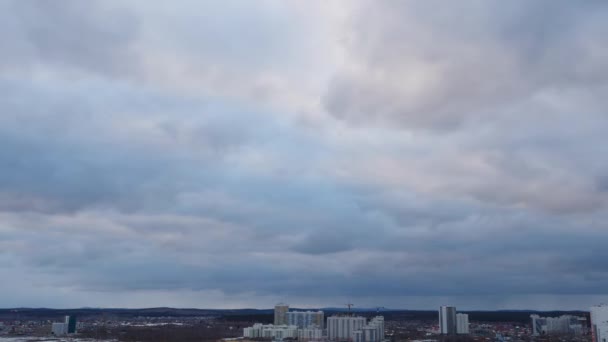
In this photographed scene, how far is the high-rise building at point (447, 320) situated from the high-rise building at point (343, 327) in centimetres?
2735

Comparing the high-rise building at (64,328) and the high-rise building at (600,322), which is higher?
the high-rise building at (600,322)

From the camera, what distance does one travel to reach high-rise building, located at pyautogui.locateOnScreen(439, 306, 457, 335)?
14188 centimetres

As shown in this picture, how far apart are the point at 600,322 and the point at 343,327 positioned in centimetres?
5881

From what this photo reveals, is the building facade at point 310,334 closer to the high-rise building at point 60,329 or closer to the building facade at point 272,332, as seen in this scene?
the building facade at point 272,332

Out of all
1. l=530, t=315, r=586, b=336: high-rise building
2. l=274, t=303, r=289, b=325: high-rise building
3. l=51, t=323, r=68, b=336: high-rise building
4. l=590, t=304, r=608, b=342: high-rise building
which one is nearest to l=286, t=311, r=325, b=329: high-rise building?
l=274, t=303, r=289, b=325: high-rise building

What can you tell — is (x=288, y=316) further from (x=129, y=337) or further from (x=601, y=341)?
(x=601, y=341)

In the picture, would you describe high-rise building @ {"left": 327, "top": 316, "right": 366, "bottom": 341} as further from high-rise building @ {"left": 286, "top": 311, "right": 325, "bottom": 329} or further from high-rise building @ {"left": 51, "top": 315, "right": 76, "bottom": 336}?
high-rise building @ {"left": 51, "top": 315, "right": 76, "bottom": 336}

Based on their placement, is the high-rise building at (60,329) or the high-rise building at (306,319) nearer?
the high-rise building at (306,319)

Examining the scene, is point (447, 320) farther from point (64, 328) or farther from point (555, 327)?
point (64, 328)

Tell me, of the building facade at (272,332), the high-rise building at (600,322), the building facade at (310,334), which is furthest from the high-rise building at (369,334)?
the high-rise building at (600,322)

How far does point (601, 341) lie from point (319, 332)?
202 ft

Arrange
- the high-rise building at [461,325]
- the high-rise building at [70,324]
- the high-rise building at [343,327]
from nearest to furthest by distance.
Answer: the high-rise building at [343,327] → the high-rise building at [461,325] → the high-rise building at [70,324]

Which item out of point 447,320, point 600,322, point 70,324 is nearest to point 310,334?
point 447,320

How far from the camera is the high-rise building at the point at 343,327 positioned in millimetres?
122812
